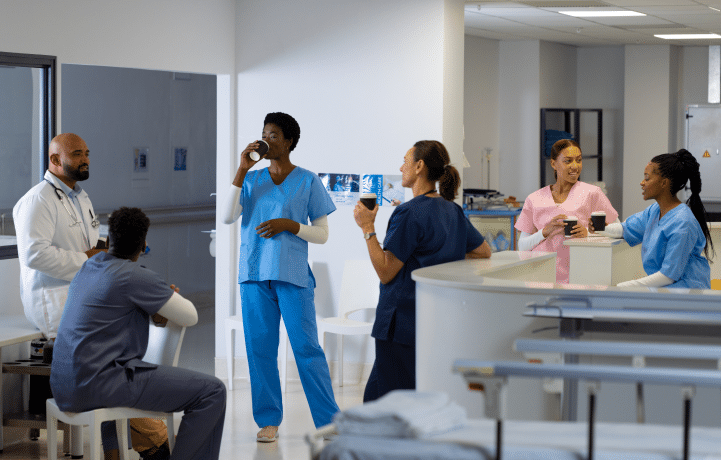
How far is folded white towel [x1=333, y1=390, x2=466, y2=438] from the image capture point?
1799 mm

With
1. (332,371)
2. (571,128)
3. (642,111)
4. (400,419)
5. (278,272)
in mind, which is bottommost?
(332,371)

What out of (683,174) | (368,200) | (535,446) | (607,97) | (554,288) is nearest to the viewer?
(535,446)

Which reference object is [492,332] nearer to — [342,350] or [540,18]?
[342,350]

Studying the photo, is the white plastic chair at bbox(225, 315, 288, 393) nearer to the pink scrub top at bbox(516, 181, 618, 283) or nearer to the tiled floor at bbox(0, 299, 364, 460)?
the tiled floor at bbox(0, 299, 364, 460)

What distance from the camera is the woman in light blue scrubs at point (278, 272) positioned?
426 centimetres

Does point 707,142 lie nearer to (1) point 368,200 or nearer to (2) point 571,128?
(2) point 571,128

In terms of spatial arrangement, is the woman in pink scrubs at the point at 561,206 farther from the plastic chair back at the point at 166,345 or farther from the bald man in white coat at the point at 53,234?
Answer: the bald man in white coat at the point at 53,234

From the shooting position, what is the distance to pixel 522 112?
1039 cm

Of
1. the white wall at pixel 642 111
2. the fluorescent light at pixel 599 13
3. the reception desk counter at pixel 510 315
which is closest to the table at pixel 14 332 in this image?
the reception desk counter at pixel 510 315

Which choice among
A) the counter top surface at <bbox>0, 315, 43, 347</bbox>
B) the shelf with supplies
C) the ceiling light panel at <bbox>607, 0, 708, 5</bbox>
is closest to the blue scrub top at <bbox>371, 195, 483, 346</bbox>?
the counter top surface at <bbox>0, 315, 43, 347</bbox>

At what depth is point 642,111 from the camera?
37.0 ft

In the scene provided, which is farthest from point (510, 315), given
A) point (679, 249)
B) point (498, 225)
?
point (498, 225)

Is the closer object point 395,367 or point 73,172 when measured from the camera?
point 395,367

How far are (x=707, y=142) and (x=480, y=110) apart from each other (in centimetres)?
332
